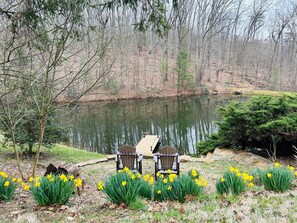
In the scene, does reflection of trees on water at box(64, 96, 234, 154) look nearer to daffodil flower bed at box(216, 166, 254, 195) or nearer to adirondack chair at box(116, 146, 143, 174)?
adirondack chair at box(116, 146, 143, 174)

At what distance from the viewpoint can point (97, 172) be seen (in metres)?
7.02

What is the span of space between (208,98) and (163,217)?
88.7ft

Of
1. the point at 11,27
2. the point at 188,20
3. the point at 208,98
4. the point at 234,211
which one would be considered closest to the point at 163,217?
the point at 234,211

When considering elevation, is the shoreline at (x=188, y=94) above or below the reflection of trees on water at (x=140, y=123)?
above

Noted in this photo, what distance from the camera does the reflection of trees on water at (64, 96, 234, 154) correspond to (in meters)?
14.2

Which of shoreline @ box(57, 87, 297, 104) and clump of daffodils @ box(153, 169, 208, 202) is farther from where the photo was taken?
shoreline @ box(57, 87, 297, 104)

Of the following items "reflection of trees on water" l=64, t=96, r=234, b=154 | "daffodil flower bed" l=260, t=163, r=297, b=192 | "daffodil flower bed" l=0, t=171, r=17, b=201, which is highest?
"daffodil flower bed" l=260, t=163, r=297, b=192

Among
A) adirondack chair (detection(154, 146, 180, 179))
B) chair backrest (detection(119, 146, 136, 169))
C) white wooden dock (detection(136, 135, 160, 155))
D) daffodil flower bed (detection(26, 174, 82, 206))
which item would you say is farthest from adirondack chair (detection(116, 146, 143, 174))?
Answer: white wooden dock (detection(136, 135, 160, 155))

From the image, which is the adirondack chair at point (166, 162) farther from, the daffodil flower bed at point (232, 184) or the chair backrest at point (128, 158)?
the daffodil flower bed at point (232, 184)

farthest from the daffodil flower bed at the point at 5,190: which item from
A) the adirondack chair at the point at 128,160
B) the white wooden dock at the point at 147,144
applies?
the white wooden dock at the point at 147,144

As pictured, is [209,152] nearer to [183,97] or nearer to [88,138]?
[88,138]

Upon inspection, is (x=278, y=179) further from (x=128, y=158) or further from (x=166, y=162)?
(x=128, y=158)

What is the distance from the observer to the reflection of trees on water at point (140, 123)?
14.2 meters

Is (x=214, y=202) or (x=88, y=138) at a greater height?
(x=214, y=202)
